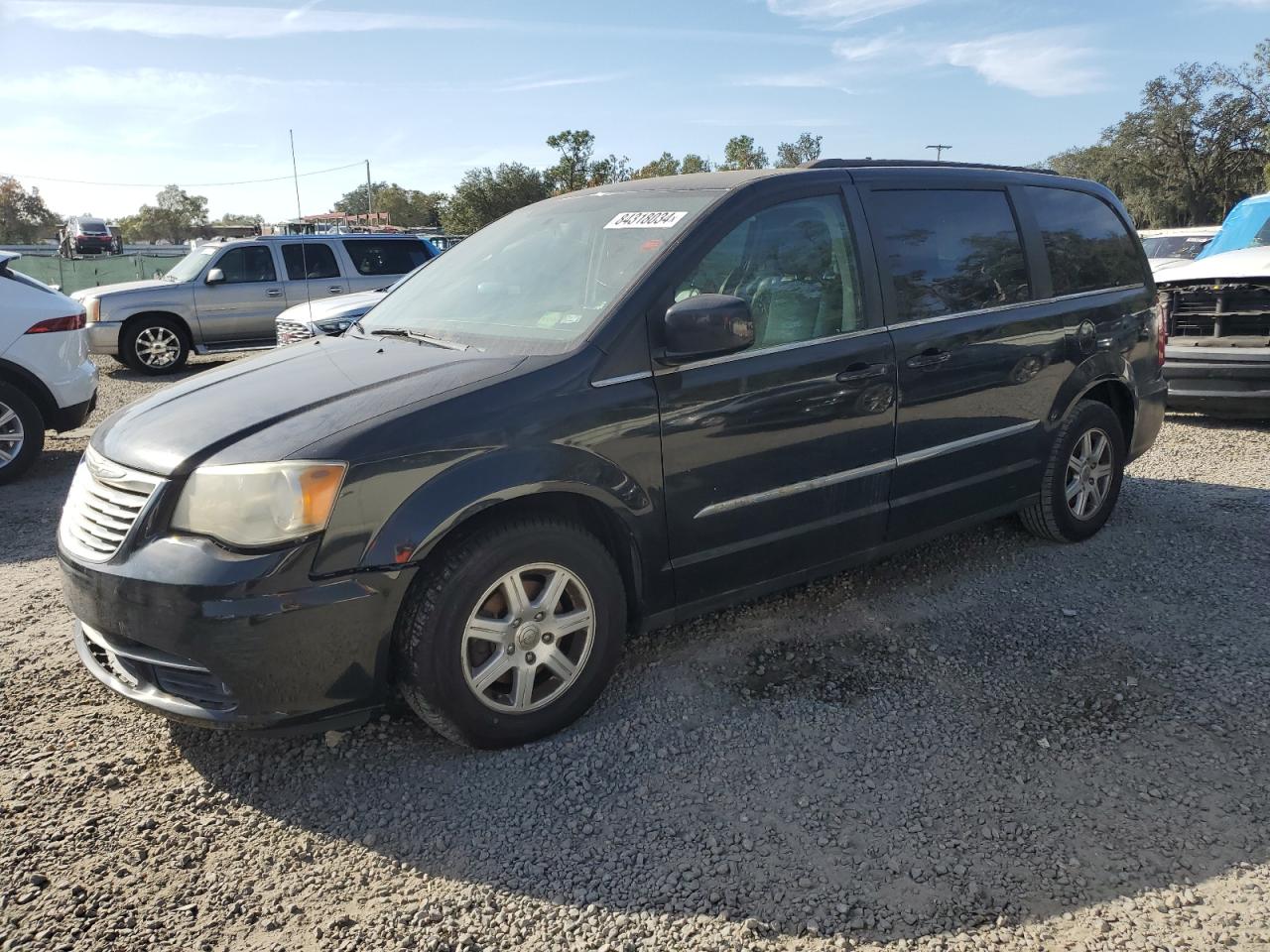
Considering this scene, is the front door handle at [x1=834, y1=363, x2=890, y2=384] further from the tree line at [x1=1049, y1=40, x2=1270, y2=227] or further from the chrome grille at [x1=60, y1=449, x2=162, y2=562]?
the tree line at [x1=1049, y1=40, x2=1270, y2=227]

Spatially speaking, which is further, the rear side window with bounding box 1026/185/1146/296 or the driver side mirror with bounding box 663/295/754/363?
the rear side window with bounding box 1026/185/1146/296

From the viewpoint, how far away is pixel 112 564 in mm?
2617

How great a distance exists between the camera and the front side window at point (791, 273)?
329 cm

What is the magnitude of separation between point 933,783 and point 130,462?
2617 mm

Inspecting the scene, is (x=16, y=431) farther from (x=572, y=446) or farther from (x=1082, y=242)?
(x=1082, y=242)

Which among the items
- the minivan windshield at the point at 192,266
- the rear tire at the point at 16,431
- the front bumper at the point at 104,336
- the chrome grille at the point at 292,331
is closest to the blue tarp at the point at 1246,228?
the chrome grille at the point at 292,331

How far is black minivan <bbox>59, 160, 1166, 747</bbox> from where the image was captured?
2543 mm

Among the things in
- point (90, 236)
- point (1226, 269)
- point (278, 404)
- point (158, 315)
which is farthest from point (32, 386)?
point (90, 236)

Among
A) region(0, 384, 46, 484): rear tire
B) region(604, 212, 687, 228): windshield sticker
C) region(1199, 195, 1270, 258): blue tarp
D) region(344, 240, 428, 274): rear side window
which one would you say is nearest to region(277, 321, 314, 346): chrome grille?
region(0, 384, 46, 484): rear tire

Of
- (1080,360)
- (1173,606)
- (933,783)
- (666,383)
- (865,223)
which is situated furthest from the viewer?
(1080,360)

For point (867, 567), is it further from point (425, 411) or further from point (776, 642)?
point (425, 411)

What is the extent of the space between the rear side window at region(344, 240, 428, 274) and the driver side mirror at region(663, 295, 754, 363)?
1045 cm

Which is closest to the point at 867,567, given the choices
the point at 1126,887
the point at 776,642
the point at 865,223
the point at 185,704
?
the point at 776,642

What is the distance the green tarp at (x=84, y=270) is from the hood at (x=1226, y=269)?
922 inches
